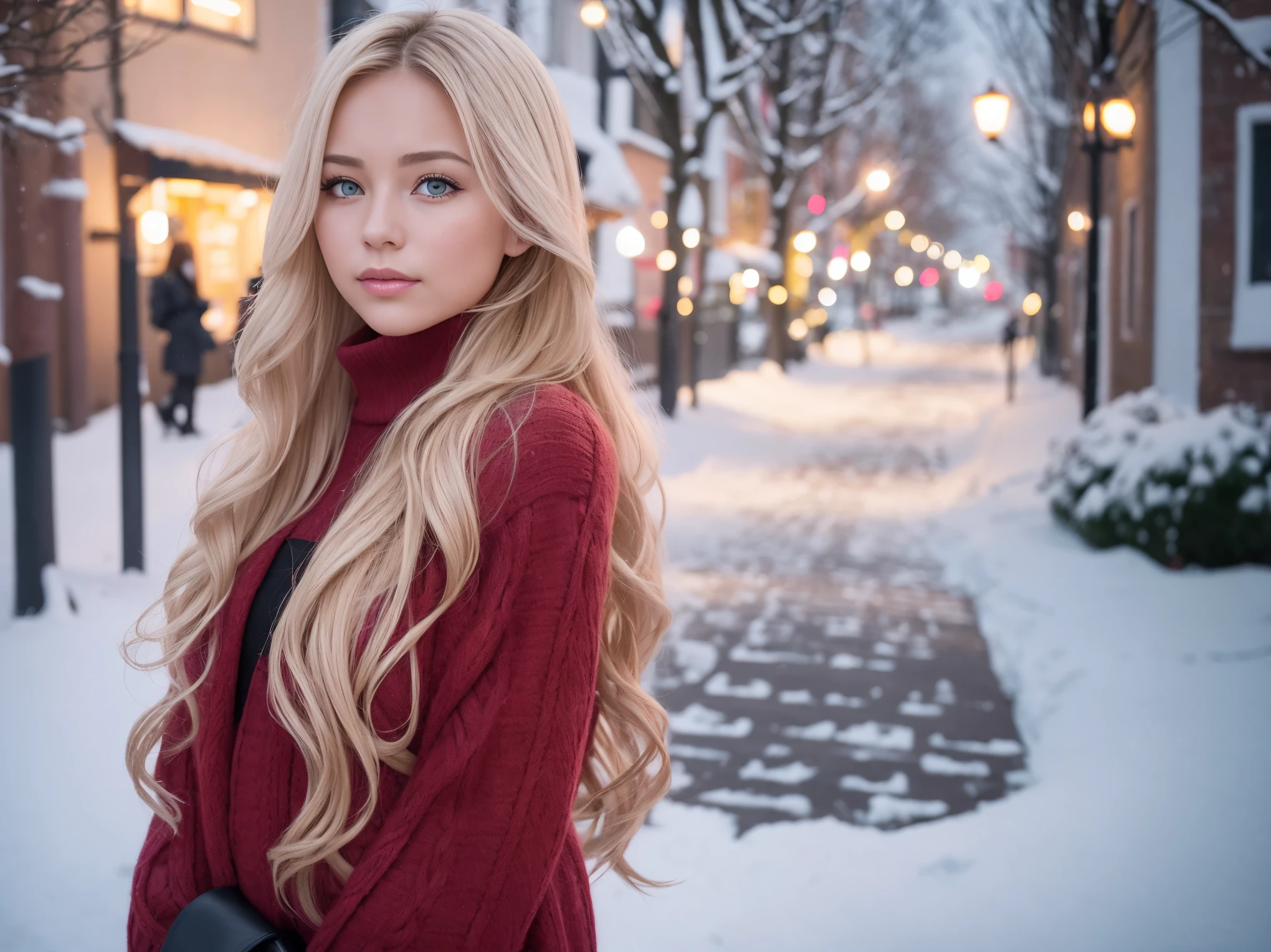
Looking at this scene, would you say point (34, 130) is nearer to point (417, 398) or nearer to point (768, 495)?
point (417, 398)

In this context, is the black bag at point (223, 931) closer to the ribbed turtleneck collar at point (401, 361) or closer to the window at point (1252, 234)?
the ribbed turtleneck collar at point (401, 361)

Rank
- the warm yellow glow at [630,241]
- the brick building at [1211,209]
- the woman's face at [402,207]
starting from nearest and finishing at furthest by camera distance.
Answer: the woman's face at [402,207], the brick building at [1211,209], the warm yellow glow at [630,241]

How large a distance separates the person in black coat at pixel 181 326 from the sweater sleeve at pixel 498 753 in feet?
36.6

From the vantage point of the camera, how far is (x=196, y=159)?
1218 cm

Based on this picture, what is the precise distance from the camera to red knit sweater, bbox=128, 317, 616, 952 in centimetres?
150

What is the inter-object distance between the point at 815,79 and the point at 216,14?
58.8ft

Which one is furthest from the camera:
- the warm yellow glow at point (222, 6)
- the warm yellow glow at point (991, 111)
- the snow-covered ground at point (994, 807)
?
the warm yellow glow at point (222, 6)

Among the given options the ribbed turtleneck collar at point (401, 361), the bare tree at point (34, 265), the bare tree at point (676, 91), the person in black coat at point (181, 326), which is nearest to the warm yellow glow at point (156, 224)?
the person in black coat at point (181, 326)

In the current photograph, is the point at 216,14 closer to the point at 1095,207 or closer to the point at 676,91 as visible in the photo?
the point at 676,91

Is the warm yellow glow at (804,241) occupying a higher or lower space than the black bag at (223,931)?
higher

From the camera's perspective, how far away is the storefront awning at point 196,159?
11242 mm

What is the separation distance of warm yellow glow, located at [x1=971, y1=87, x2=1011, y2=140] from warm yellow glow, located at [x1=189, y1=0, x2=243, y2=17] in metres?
8.78

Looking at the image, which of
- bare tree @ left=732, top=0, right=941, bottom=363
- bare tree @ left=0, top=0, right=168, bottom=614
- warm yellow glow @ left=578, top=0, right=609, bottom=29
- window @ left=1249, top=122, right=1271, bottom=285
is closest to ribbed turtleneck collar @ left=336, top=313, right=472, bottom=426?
bare tree @ left=0, top=0, right=168, bottom=614

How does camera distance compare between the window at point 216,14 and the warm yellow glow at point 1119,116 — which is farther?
the window at point 216,14
